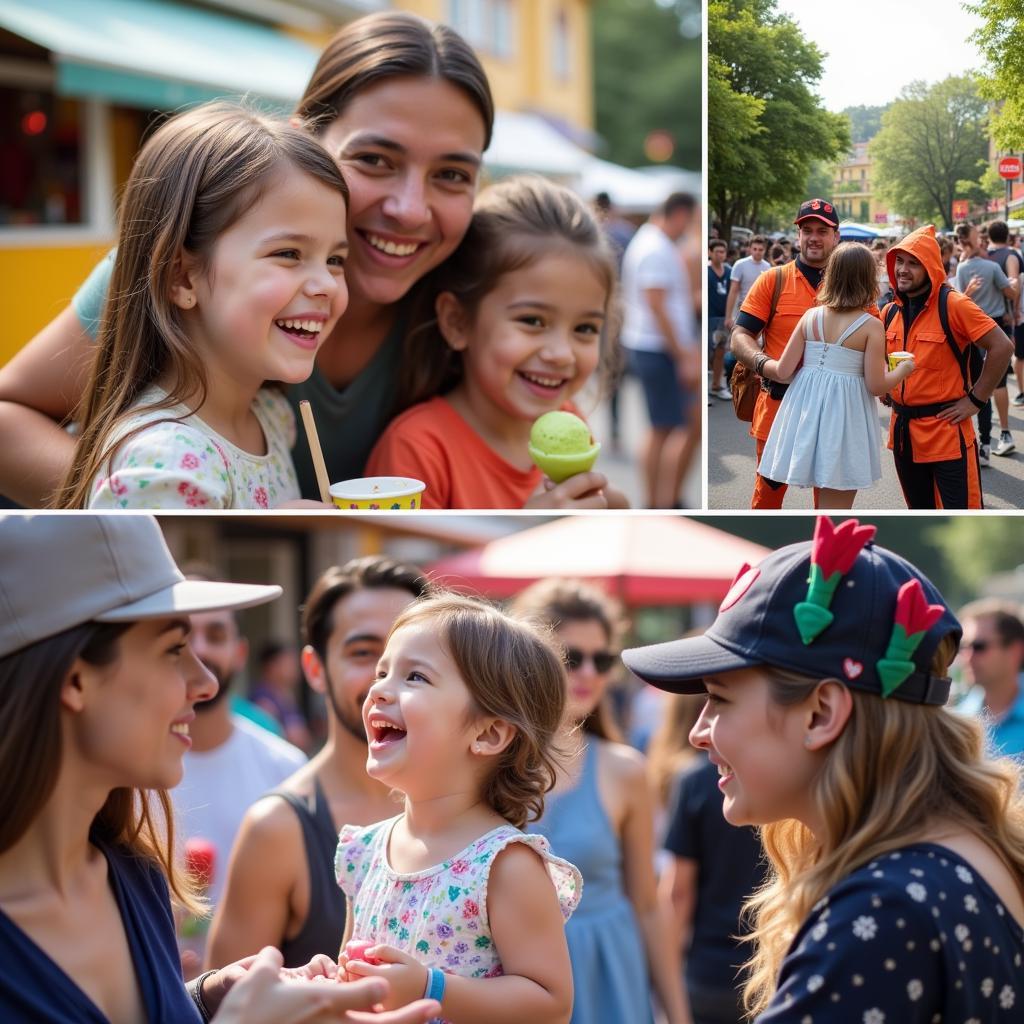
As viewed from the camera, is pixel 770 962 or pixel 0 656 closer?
pixel 0 656

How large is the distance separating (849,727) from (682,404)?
6270 mm

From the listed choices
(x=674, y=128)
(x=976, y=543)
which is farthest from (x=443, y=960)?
(x=976, y=543)

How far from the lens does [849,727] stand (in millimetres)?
Result: 1923

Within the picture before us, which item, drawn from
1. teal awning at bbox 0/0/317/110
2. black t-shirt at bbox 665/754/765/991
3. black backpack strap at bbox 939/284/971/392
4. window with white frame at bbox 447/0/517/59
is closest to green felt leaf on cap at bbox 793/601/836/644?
black backpack strap at bbox 939/284/971/392

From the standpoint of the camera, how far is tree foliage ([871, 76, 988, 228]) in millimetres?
2547

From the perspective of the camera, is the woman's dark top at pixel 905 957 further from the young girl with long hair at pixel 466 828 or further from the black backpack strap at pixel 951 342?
the black backpack strap at pixel 951 342

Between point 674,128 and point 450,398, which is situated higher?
point 674,128

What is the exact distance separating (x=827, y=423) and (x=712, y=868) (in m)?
2.26

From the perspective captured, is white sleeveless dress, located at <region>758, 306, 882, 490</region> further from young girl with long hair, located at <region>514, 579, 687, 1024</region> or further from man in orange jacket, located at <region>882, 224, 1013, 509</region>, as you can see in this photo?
young girl with long hair, located at <region>514, 579, 687, 1024</region>

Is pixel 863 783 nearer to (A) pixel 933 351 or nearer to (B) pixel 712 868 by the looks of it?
(A) pixel 933 351

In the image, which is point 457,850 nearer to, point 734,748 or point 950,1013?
point 734,748

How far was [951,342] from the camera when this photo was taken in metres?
2.64

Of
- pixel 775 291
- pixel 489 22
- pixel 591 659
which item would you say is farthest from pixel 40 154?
pixel 489 22

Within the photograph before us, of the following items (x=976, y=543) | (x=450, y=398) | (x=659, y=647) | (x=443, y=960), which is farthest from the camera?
(x=976, y=543)
